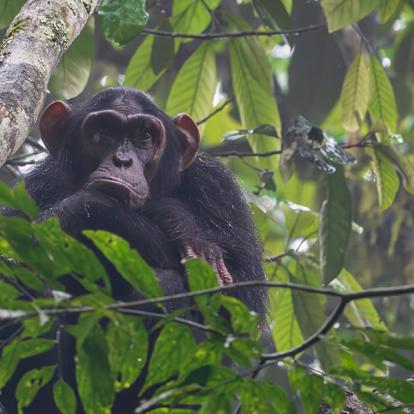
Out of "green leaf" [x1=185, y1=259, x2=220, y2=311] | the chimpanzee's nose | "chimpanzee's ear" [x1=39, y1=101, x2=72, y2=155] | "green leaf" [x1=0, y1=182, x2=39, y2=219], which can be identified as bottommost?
"green leaf" [x1=185, y1=259, x2=220, y2=311]

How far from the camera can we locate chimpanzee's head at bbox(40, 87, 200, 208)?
13.1ft

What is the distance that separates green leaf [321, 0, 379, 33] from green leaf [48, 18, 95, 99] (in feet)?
3.79

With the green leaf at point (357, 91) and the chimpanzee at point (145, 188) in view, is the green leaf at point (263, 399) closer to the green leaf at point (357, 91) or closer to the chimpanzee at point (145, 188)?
the chimpanzee at point (145, 188)

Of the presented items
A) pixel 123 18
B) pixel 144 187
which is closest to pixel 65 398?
pixel 144 187

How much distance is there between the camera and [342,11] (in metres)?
4.39

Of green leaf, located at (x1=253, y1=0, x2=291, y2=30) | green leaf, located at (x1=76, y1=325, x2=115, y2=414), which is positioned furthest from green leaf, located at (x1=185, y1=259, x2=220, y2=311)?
green leaf, located at (x1=253, y1=0, x2=291, y2=30)

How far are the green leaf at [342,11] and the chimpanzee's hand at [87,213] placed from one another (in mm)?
1471

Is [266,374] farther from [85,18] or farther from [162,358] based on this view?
[162,358]

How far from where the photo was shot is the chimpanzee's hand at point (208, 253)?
3.56 meters

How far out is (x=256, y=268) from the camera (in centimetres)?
393

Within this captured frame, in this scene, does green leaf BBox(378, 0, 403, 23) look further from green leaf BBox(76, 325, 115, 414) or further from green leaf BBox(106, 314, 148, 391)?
green leaf BBox(76, 325, 115, 414)

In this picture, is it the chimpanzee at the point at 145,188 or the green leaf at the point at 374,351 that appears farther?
the chimpanzee at the point at 145,188

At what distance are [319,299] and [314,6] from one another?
268 centimetres

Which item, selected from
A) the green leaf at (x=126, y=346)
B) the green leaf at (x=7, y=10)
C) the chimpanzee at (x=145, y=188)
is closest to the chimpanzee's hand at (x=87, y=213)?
the chimpanzee at (x=145, y=188)
